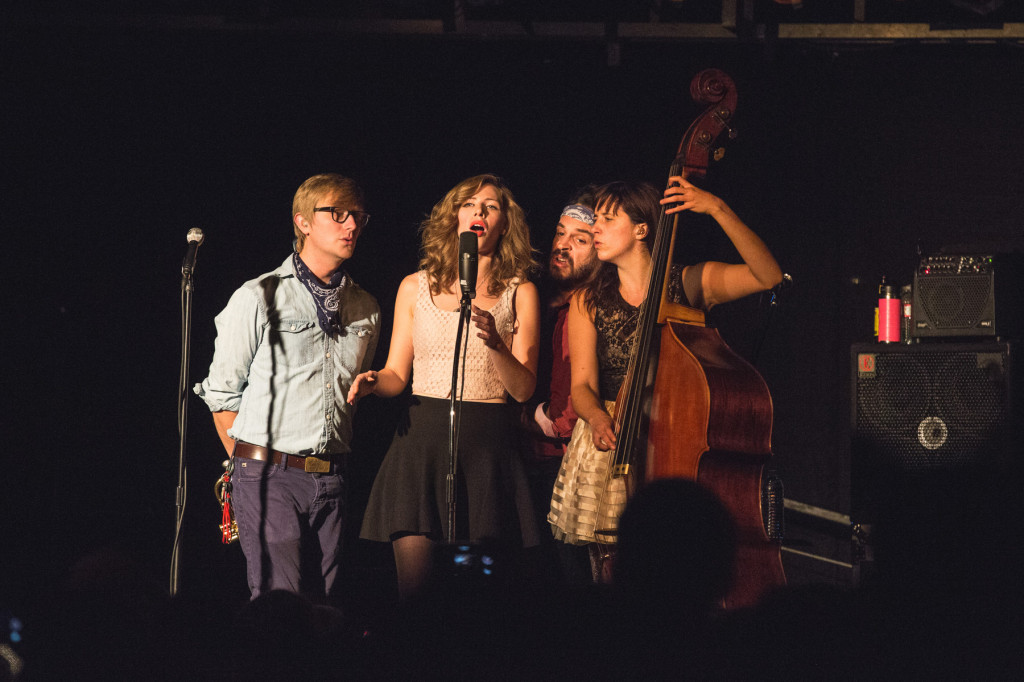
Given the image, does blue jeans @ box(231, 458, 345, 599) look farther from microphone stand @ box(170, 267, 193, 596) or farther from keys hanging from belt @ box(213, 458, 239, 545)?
microphone stand @ box(170, 267, 193, 596)

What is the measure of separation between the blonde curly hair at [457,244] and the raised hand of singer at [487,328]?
40 centimetres

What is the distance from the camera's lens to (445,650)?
2117 mm

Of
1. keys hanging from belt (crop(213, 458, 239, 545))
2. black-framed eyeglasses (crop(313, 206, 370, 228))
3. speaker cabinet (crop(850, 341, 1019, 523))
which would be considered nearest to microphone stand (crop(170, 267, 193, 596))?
keys hanging from belt (crop(213, 458, 239, 545))

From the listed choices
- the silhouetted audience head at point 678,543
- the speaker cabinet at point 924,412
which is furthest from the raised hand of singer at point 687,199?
the speaker cabinet at point 924,412

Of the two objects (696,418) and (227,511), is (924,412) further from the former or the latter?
(227,511)

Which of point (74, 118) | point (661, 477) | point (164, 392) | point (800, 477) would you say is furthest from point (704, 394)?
point (74, 118)

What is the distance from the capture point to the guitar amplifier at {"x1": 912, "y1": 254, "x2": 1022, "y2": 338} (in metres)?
3.90

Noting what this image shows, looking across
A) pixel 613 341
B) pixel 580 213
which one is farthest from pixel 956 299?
pixel 613 341

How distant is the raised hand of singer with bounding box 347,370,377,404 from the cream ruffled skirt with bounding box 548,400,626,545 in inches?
28.9

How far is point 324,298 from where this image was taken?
3258mm

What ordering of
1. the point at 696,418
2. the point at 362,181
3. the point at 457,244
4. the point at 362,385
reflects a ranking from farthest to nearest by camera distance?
the point at 362,181 → the point at 457,244 → the point at 362,385 → the point at 696,418

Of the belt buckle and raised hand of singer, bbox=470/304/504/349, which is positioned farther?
the belt buckle

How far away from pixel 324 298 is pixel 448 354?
20.0 inches

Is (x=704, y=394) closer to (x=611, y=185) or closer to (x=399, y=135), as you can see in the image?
(x=611, y=185)
